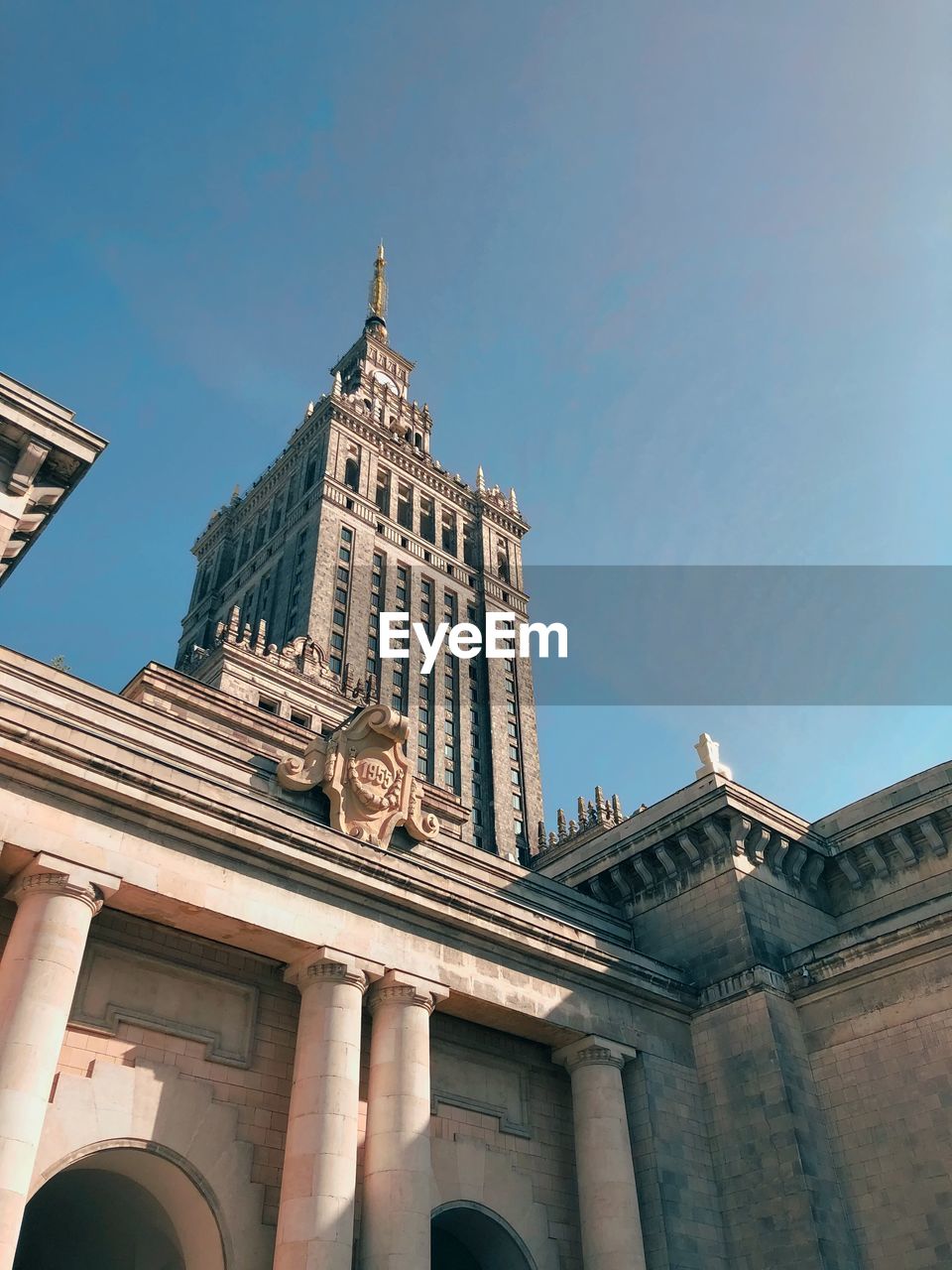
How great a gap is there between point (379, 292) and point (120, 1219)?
145 meters

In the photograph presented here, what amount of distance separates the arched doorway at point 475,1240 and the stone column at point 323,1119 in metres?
4.90

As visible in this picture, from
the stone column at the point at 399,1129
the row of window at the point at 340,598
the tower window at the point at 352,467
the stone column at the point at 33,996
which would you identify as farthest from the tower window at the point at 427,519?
the stone column at the point at 33,996

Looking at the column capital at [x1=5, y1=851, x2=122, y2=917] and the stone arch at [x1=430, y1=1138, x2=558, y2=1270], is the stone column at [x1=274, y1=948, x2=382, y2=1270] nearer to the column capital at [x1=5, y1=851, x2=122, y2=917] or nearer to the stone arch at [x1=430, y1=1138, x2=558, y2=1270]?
the stone arch at [x1=430, y1=1138, x2=558, y2=1270]

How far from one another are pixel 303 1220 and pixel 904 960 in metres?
18.8

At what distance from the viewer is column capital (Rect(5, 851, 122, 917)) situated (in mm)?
20516

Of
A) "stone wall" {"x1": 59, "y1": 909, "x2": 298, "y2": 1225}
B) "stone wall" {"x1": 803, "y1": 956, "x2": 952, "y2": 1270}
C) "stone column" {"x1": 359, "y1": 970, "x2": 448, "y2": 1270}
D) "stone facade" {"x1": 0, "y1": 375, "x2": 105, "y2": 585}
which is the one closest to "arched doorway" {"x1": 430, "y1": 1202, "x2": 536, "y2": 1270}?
"stone column" {"x1": 359, "y1": 970, "x2": 448, "y2": 1270}

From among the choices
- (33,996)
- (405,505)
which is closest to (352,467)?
(405,505)

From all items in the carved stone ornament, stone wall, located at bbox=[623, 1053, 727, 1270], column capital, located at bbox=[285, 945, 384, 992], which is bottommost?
stone wall, located at bbox=[623, 1053, 727, 1270]

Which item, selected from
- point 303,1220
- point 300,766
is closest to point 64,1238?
point 303,1220

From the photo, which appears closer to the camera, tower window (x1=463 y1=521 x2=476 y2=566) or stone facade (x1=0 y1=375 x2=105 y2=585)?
stone facade (x1=0 y1=375 x2=105 y2=585)

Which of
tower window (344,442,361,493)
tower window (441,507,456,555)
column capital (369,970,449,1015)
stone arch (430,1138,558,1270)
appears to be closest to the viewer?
column capital (369,970,449,1015)

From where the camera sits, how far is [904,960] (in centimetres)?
3039

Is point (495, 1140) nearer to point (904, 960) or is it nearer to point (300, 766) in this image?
point (300, 766)

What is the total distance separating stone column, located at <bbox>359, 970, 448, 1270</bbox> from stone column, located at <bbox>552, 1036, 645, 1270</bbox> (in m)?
5.73
